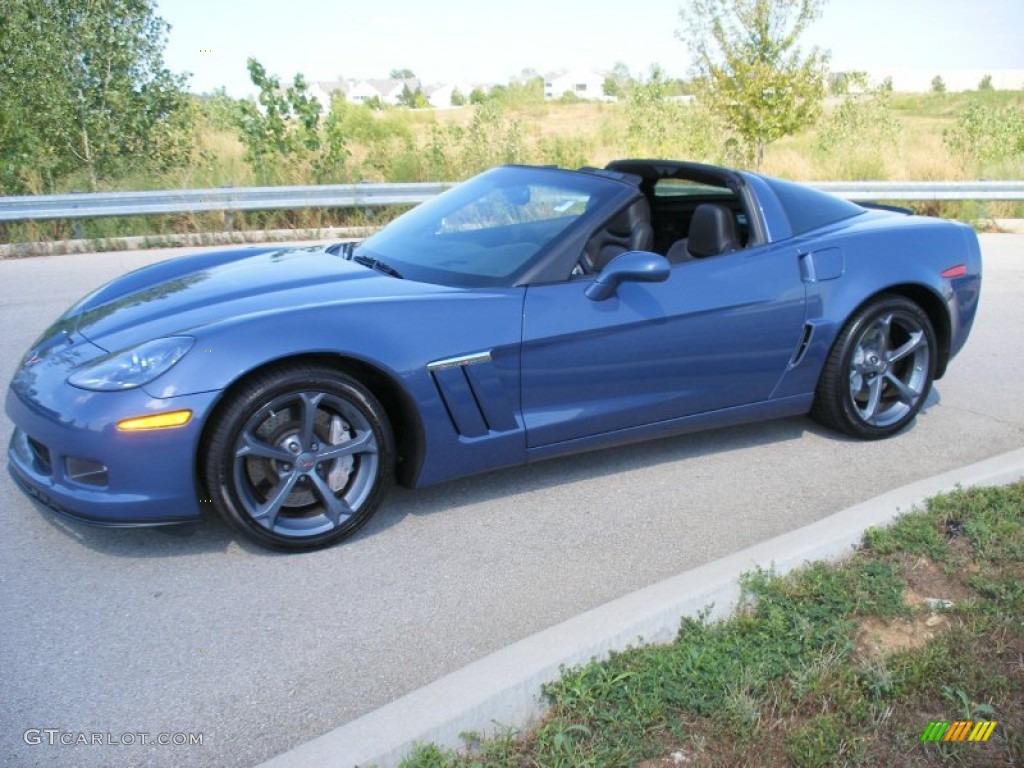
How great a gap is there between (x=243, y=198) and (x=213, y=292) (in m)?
7.27

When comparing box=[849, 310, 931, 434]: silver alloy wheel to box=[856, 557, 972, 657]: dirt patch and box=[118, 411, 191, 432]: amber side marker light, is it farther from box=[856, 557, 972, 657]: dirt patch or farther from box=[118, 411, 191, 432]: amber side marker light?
box=[118, 411, 191, 432]: amber side marker light

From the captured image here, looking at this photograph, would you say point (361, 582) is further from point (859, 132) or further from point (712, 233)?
point (859, 132)

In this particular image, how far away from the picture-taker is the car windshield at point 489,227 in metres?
4.07

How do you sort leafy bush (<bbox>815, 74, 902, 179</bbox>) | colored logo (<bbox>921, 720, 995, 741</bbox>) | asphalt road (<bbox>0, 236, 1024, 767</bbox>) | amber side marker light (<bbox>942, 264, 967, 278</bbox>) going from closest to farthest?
1. colored logo (<bbox>921, 720, 995, 741</bbox>)
2. asphalt road (<bbox>0, 236, 1024, 767</bbox>)
3. amber side marker light (<bbox>942, 264, 967, 278</bbox>)
4. leafy bush (<bbox>815, 74, 902, 179</bbox>)

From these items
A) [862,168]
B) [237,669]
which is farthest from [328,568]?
[862,168]

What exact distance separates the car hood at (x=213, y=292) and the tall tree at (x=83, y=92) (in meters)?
8.22

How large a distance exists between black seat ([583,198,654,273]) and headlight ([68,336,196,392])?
175 cm

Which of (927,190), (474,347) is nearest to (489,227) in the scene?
(474,347)

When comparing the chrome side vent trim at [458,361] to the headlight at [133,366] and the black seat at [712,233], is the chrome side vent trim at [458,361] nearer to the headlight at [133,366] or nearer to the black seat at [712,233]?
the headlight at [133,366]

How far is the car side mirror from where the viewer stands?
381 centimetres

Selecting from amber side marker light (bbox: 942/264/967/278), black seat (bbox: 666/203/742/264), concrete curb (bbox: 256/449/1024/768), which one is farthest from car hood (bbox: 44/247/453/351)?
amber side marker light (bbox: 942/264/967/278)

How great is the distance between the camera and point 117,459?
316 cm

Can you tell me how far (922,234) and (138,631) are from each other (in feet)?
13.5

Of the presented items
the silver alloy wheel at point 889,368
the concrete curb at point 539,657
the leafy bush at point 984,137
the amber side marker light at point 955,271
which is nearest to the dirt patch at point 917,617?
the concrete curb at point 539,657
